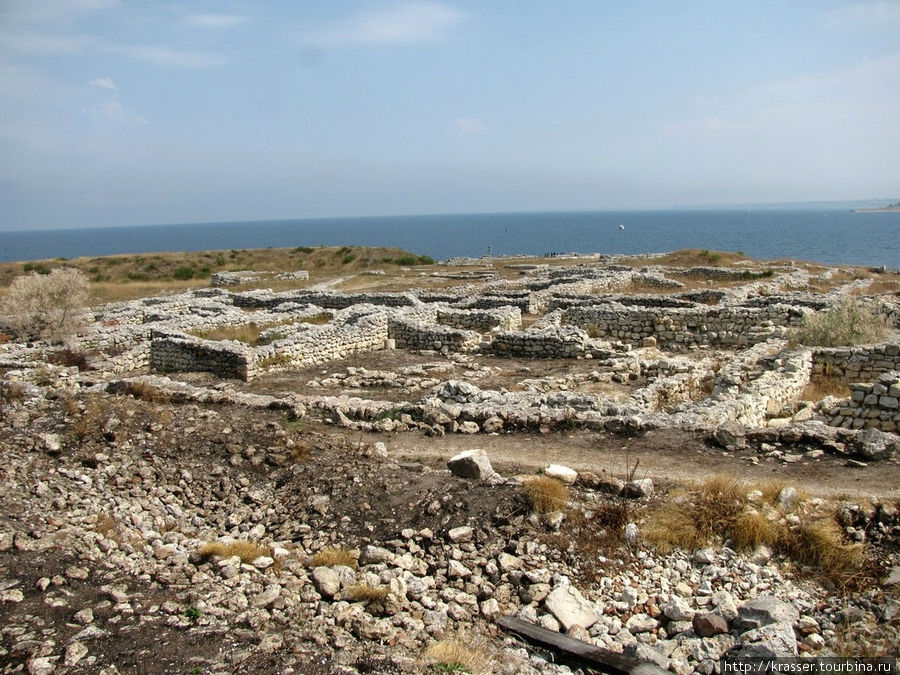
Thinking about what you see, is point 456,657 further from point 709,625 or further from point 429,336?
point 429,336

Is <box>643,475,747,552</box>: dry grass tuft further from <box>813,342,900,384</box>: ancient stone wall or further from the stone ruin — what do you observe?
<box>813,342,900,384</box>: ancient stone wall

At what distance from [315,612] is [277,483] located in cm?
317

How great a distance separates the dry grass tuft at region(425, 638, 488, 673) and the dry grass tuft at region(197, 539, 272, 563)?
250cm

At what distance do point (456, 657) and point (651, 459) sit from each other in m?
4.81

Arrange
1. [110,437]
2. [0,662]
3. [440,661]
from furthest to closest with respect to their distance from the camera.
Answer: [110,437] < [440,661] < [0,662]

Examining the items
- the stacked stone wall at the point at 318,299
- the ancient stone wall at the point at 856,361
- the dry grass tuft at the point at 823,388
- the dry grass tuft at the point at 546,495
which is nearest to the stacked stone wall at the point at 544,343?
the dry grass tuft at the point at 823,388

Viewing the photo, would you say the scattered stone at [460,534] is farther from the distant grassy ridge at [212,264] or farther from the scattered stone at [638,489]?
the distant grassy ridge at [212,264]

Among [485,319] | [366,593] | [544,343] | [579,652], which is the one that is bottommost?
[579,652]

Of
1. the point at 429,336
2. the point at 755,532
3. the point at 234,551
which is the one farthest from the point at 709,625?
the point at 429,336

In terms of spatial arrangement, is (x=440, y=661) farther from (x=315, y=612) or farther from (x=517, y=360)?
(x=517, y=360)

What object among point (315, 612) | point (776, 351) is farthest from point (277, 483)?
point (776, 351)

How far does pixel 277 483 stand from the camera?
850cm

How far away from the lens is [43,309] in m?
19.8

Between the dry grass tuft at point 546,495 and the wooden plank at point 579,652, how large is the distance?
1700 mm
